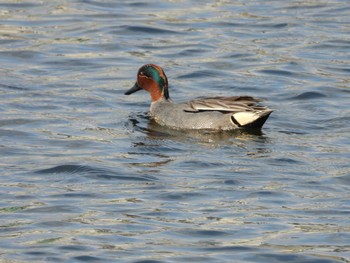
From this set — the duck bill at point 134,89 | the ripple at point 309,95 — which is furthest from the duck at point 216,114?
the ripple at point 309,95

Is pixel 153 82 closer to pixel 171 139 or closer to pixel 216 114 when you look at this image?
pixel 216 114

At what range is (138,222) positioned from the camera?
9305 mm

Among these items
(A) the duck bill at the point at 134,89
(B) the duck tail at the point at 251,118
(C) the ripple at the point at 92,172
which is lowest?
(C) the ripple at the point at 92,172

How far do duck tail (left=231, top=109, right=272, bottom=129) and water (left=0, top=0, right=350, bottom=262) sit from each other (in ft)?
0.53

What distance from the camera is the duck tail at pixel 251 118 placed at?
13.0 metres

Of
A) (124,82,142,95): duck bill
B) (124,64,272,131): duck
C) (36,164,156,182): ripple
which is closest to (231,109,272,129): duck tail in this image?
(124,64,272,131): duck

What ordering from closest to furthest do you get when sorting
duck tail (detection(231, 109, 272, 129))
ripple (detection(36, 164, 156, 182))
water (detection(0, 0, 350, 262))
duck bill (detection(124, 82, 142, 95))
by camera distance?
1. water (detection(0, 0, 350, 262))
2. ripple (detection(36, 164, 156, 182))
3. duck tail (detection(231, 109, 272, 129))
4. duck bill (detection(124, 82, 142, 95))

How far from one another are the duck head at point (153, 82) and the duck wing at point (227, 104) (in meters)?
0.83

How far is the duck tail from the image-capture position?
12953 mm

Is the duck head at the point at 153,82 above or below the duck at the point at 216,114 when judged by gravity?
above

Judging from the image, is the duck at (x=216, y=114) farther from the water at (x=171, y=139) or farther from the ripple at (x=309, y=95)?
the ripple at (x=309, y=95)

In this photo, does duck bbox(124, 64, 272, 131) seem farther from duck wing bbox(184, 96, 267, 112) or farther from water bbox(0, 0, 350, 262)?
water bbox(0, 0, 350, 262)

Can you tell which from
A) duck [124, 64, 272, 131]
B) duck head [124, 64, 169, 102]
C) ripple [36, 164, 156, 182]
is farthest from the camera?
duck head [124, 64, 169, 102]

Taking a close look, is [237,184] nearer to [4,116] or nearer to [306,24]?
[4,116]
